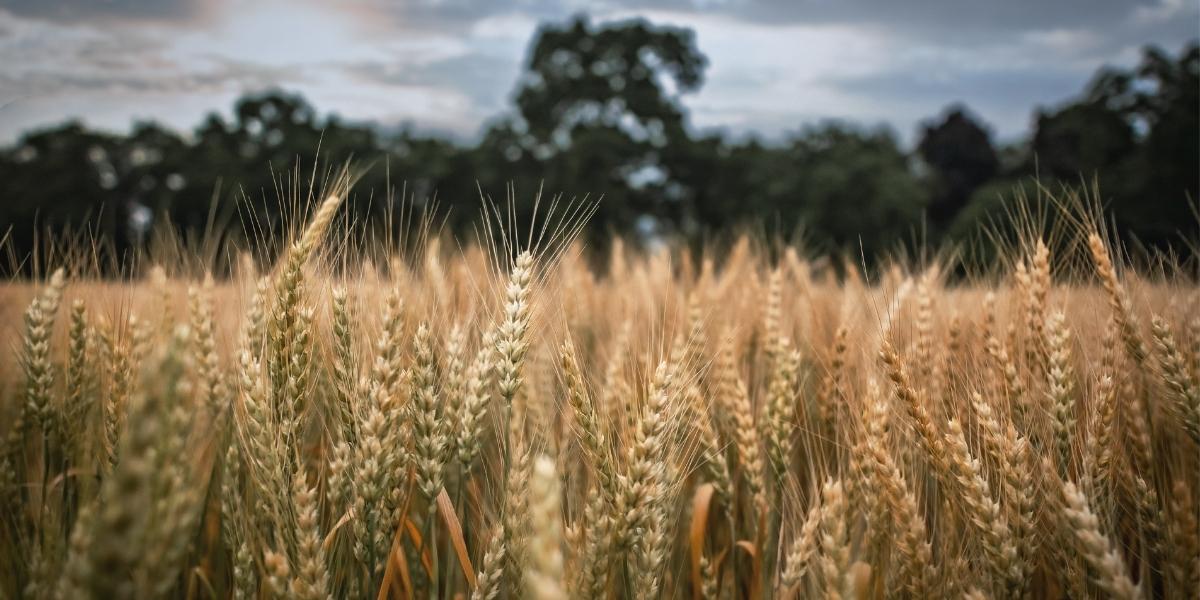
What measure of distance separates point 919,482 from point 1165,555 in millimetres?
500

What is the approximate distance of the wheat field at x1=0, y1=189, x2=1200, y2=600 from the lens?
114 centimetres

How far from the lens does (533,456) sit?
1604 millimetres

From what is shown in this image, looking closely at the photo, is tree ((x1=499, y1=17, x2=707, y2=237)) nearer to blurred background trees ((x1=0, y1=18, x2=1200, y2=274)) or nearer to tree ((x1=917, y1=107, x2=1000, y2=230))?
blurred background trees ((x1=0, y1=18, x2=1200, y2=274))

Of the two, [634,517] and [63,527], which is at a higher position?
[634,517]

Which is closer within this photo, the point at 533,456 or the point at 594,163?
the point at 533,456

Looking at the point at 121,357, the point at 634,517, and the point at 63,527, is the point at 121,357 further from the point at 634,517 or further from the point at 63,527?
the point at 634,517

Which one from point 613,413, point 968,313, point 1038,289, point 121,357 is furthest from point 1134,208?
point 121,357

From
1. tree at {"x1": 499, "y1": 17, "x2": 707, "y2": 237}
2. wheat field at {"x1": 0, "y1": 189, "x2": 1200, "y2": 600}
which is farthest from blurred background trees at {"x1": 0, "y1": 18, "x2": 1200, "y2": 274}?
wheat field at {"x1": 0, "y1": 189, "x2": 1200, "y2": 600}

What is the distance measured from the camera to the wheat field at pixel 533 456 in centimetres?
114

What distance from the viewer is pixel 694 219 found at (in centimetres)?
2380

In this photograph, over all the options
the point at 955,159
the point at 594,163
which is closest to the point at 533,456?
the point at 594,163

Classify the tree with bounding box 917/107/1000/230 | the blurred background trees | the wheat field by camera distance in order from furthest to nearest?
the tree with bounding box 917/107/1000/230 < the blurred background trees < the wheat field

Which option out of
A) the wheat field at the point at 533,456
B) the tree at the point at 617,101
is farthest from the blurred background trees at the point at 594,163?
the wheat field at the point at 533,456

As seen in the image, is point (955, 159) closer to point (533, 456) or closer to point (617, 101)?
point (617, 101)
